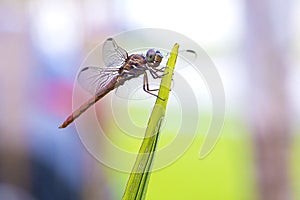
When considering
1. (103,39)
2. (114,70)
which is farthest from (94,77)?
(103,39)

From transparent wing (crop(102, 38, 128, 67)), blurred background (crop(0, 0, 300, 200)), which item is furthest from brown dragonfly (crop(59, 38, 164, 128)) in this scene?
blurred background (crop(0, 0, 300, 200))

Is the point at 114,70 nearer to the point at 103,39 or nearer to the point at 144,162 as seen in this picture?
the point at 144,162

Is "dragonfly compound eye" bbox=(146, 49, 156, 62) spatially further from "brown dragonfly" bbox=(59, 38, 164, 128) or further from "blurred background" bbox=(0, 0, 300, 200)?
"blurred background" bbox=(0, 0, 300, 200)

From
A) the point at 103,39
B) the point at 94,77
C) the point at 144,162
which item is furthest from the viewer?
the point at 103,39

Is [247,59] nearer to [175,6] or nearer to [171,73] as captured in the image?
[175,6]

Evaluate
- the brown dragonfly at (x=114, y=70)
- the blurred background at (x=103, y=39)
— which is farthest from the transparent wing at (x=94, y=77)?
the blurred background at (x=103, y=39)

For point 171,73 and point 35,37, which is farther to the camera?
point 35,37

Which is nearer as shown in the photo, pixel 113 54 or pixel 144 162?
pixel 144 162

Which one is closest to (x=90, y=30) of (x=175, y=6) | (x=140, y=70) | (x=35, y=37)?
(x=35, y=37)
